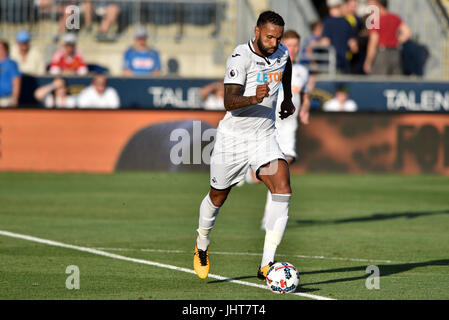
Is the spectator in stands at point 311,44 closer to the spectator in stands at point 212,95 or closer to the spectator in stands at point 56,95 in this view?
the spectator in stands at point 212,95

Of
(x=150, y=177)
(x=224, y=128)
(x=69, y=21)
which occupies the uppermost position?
(x=69, y=21)

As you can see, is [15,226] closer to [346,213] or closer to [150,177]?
[346,213]

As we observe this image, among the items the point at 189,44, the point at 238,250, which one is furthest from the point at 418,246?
the point at 189,44

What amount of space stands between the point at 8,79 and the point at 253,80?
48.4 ft

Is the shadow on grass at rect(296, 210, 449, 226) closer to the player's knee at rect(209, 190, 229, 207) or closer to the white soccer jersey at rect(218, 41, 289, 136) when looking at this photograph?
the player's knee at rect(209, 190, 229, 207)

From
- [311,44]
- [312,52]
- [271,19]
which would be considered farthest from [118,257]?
[312,52]

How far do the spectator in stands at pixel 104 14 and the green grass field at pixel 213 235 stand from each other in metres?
6.01

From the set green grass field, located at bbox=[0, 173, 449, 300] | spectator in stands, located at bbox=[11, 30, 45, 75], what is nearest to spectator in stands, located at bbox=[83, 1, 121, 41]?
spectator in stands, located at bbox=[11, 30, 45, 75]

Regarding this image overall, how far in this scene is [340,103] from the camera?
23094 millimetres

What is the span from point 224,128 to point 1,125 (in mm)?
13239

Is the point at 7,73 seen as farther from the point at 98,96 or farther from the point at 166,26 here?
the point at 166,26

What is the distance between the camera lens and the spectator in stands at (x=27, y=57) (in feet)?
79.2
